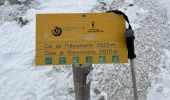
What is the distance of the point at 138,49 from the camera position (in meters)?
4.49

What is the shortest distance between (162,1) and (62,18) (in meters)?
3.22

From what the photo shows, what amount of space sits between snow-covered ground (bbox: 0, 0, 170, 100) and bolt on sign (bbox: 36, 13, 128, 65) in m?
1.37

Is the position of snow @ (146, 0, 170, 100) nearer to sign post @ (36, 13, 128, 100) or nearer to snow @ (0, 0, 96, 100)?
snow @ (0, 0, 96, 100)

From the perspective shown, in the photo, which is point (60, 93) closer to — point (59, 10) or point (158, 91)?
point (158, 91)

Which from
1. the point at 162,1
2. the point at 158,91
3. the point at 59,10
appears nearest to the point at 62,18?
the point at 158,91

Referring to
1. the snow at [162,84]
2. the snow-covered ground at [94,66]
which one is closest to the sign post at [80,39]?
the snow-covered ground at [94,66]

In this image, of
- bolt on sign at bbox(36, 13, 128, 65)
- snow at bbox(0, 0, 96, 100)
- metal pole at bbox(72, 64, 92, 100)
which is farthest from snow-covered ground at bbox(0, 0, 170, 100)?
bolt on sign at bbox(36, 13, 128, 65)

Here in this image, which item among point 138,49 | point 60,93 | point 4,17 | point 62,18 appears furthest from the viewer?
point 4,17

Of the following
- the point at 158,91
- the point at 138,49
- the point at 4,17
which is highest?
the point at 4,17

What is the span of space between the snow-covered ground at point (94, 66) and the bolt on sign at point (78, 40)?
137 centimetres

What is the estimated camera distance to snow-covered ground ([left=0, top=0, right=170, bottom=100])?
3.91 m

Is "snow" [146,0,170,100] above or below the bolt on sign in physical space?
below

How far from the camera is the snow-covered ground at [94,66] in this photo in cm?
391

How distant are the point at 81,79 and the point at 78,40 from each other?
1.30ft
